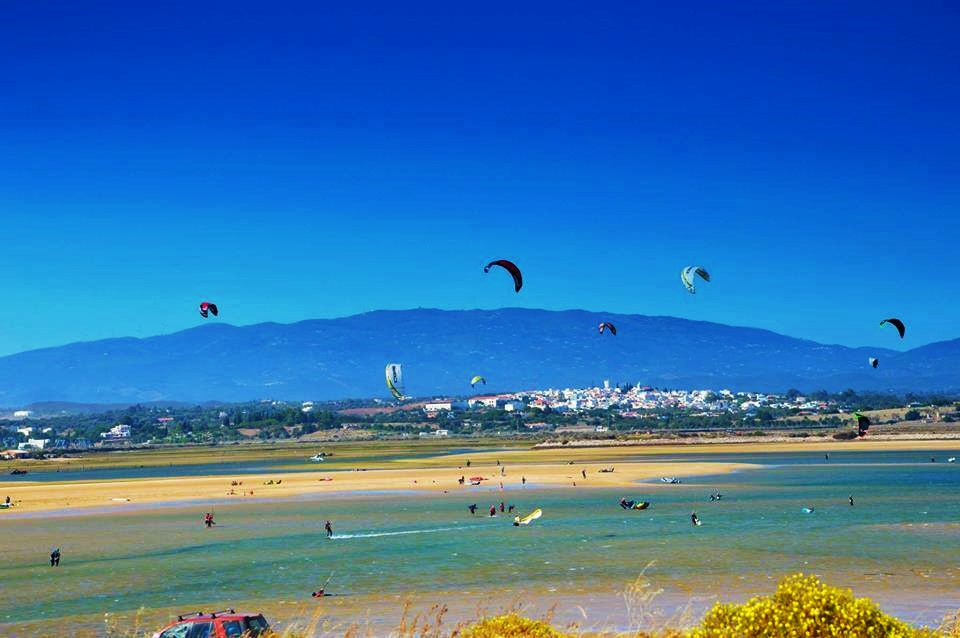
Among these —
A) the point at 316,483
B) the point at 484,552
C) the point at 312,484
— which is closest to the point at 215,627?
the point at 484,552

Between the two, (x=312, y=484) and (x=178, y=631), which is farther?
(x=312, y=484)

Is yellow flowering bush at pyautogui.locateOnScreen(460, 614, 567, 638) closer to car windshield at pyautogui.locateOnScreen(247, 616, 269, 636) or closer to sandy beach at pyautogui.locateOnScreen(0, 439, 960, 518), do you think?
car windshield at pyautogui.locateOnScreen(247, 616, 269, 636)

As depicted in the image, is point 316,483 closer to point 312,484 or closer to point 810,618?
point 312,484

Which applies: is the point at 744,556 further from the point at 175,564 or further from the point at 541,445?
the point at 541,445

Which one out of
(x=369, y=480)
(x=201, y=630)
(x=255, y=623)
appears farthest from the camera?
(x=369, y=480)

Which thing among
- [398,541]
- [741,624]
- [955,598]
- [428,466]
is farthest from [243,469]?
[741,624]

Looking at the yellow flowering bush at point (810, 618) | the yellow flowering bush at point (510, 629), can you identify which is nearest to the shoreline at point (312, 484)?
the yellow flowering bush at point (510, 629)

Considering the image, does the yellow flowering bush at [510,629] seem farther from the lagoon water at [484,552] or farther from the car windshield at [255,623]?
the lagoon water at [484,552]
